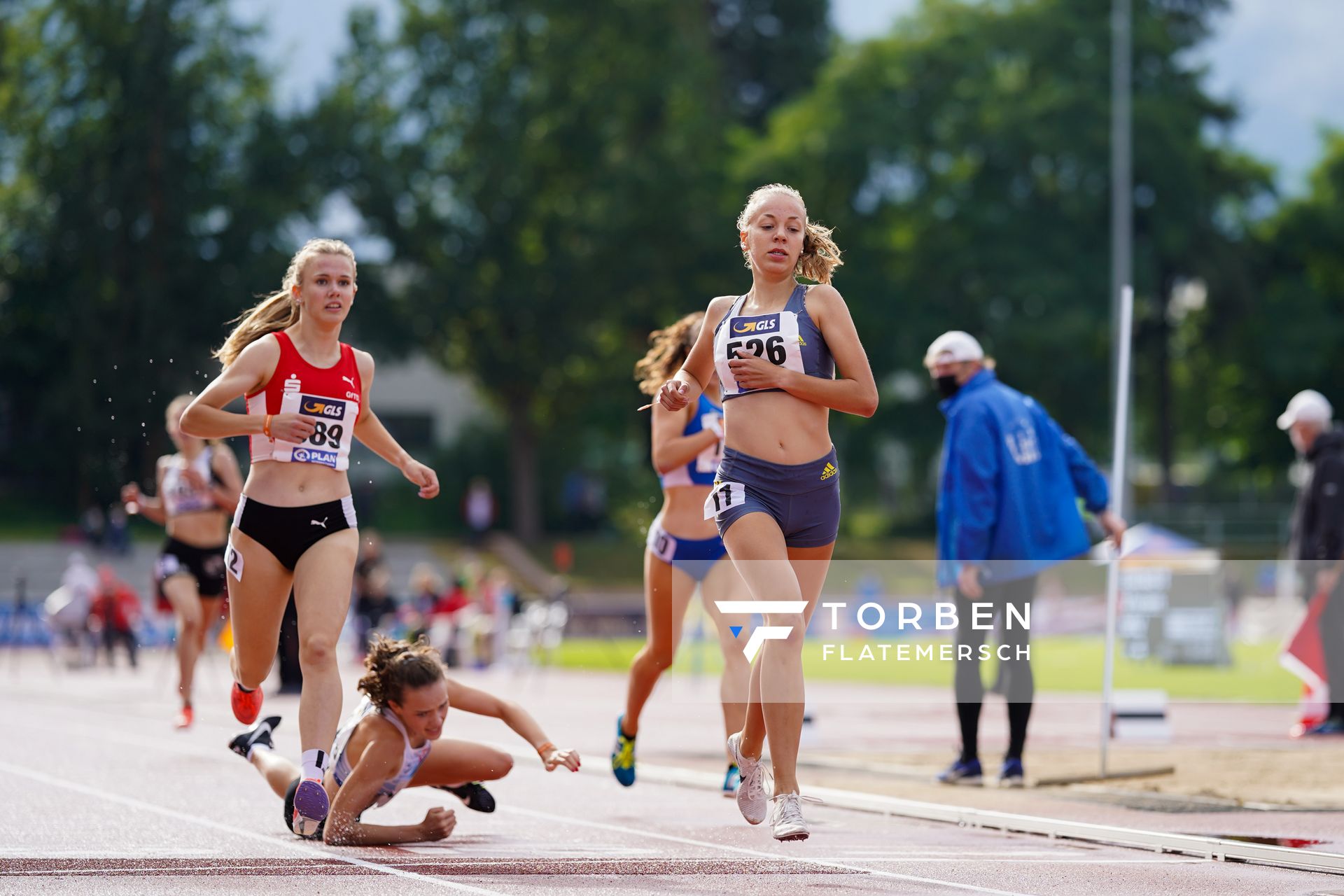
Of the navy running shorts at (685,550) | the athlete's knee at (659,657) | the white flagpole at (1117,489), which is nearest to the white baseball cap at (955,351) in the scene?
the white flagpole at (1117,489)

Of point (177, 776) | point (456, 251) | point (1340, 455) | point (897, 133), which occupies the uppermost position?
point (897, 133)

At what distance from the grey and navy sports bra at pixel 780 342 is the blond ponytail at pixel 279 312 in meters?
1.69

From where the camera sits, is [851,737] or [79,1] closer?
[851,737]

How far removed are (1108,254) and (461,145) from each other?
19.5 metres

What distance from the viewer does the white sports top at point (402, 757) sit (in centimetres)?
718

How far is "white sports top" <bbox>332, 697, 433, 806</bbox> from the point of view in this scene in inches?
283

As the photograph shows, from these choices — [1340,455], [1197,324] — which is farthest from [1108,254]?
[1340,455]

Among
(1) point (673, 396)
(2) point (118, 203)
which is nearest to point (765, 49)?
(2) point (118, 203)

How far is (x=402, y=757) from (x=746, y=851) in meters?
1.37

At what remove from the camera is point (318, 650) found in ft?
23.4

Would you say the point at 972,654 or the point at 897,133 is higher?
the point at 897,133

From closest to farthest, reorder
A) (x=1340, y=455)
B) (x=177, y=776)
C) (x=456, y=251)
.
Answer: (x=177, y=776) → (x=1340, y=455) → (x=456, y=251)

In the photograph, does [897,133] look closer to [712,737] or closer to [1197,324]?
[1197,324]

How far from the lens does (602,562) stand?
48.1 meters
